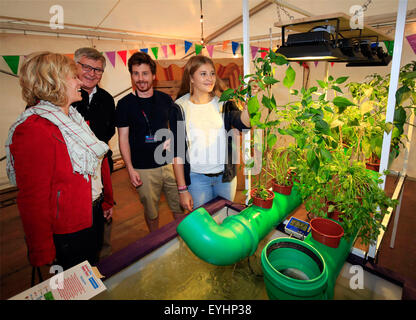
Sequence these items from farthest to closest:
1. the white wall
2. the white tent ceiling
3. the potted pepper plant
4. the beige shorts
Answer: the white wall, the white tent ceiling, the beige shorts, the potted pepper plant

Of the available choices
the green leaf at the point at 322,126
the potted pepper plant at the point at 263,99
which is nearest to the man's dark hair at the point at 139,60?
the potted pepper plant at the point at 263,99

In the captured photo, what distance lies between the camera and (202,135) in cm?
156

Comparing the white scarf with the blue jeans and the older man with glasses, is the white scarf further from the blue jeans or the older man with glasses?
the blue jeans

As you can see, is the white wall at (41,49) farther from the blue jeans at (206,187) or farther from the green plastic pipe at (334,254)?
the green plastic pipe at (334,254)

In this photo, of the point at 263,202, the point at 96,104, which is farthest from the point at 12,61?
the point at 263,202

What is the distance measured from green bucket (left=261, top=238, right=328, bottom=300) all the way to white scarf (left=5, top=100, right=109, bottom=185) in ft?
3.06

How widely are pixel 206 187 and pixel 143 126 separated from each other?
28.6 inches

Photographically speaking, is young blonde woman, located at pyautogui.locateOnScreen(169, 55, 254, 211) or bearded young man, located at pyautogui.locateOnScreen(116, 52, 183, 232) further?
bearded young man, located at pyautogui.locateOnScreen(116, 52, 183, 232)

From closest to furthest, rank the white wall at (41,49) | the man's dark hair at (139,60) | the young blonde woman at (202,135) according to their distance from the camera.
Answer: the young blonde woman at (202,135), the man's dark hair at (139,60), the white wall at (41,49)

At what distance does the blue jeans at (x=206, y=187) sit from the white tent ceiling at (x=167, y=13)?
1.85 m

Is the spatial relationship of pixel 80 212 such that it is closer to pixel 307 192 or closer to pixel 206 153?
pixel 206 153

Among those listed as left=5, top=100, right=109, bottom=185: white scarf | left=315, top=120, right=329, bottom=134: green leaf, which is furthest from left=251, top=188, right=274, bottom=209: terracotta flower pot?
left=5, top=100, right=109, bottom=185: white scarf

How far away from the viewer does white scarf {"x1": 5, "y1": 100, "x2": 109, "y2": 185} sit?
108 cm

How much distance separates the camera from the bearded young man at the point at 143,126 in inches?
73.5
